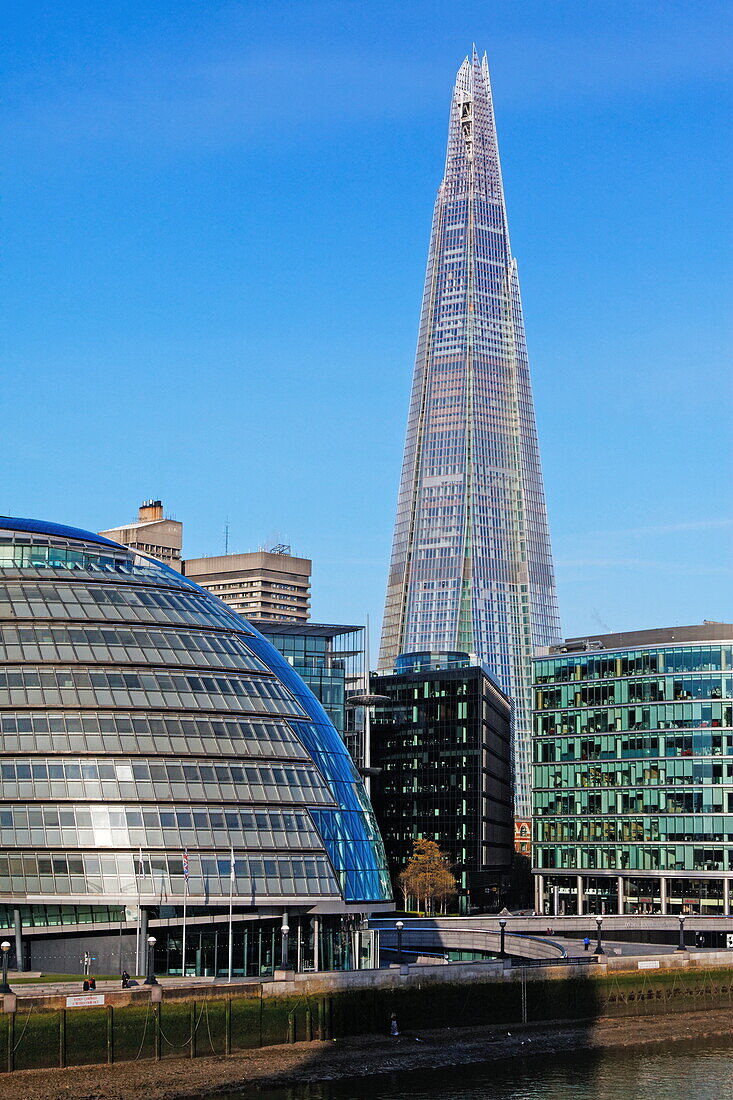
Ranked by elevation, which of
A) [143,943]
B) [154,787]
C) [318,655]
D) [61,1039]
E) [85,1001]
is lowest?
[61,1039]

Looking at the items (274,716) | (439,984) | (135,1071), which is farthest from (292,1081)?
(274,716)

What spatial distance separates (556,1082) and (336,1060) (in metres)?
12.1

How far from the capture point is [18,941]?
97375 mm

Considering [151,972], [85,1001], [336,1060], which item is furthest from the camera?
[336,1060]

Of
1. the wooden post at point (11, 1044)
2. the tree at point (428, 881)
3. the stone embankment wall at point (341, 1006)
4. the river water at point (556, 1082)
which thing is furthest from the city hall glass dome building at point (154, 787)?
the tree at point (428, 881)

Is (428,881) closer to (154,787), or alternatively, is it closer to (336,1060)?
(154,787)

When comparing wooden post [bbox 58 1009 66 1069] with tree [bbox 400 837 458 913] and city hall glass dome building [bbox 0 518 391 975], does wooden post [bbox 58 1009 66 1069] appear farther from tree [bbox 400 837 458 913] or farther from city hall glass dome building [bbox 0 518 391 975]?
tree [bbox 400 837 458 913]

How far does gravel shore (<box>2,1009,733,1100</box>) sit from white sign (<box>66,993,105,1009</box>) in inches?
119

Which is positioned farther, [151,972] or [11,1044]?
[151,972]

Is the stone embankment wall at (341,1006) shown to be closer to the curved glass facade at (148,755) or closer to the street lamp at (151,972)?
the street lamp at (151,972)

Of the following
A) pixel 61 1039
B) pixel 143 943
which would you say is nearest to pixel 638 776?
pixel 143 943

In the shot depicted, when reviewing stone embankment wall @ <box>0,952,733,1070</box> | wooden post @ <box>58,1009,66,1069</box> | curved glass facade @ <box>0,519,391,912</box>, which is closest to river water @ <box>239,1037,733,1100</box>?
stone embankment wall @ <box>0,952,733,1070</box>

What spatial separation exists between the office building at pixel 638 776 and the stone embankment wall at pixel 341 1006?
46.7 meters

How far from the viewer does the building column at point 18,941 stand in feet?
317
